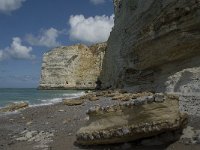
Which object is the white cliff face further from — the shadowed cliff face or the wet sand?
the wet sand

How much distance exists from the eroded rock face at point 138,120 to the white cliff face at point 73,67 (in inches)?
2248

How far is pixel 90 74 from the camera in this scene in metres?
67.4

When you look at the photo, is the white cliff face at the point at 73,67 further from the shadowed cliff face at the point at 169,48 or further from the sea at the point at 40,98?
the shadowed cliff face at the point at 169,48

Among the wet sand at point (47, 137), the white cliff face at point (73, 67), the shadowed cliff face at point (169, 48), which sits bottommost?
the wet sand at point (47, 137)

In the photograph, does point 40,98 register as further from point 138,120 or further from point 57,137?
point 138,120

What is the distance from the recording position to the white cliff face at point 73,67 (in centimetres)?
6725

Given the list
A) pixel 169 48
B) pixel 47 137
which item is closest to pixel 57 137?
pixel 47 137

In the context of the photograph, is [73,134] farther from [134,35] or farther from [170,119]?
[134,35]

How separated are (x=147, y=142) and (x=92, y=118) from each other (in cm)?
168

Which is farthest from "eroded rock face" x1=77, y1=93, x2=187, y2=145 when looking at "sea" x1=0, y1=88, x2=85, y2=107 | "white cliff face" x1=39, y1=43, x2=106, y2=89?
"white cliff face" x1=39, y1=43, x2=106, y2=89

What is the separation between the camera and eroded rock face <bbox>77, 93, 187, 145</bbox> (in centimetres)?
787

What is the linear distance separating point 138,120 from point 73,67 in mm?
60451

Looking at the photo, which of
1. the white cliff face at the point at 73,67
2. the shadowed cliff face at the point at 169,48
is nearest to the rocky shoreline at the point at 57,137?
the shadowed cliff face at the point at 169,48

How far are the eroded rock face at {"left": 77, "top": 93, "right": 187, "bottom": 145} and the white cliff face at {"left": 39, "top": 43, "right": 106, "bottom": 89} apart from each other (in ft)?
187
